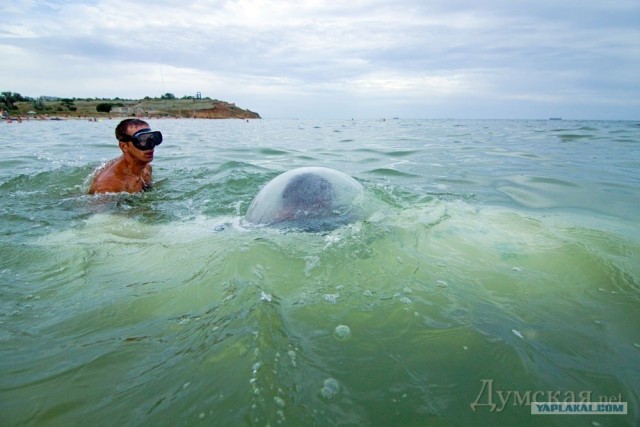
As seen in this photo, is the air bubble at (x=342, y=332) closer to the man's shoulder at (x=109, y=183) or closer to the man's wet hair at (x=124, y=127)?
the man's wet hair at (x=124, y=127)

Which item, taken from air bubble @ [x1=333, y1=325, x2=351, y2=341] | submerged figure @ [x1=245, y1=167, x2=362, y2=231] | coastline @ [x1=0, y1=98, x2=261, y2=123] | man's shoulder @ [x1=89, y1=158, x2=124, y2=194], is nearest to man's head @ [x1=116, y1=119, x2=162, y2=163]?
man's shoulder @ [x1=89, y1=158, x2=124, y2=194]

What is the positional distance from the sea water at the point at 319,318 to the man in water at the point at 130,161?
1.03m

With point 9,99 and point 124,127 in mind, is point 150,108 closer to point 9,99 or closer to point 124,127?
point 9,99

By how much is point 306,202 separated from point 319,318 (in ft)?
5.87

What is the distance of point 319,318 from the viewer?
89.2 inches

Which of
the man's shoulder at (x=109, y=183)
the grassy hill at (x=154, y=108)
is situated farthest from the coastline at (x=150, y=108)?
the man's shoulder at (x=109, y=183)

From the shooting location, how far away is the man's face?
5.56 m

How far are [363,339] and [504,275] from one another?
1599 mm

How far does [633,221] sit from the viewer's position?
4625mm

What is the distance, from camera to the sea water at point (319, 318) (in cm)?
163

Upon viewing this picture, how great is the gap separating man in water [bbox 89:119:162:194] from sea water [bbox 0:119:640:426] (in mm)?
1033

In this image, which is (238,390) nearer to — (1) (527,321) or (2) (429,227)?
(1) (527,321)

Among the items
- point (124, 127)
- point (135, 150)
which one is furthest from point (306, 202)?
point (124, 127)

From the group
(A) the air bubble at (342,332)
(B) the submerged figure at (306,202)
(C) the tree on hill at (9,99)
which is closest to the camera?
(A) the air bubble at (342,332)
